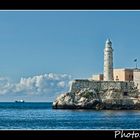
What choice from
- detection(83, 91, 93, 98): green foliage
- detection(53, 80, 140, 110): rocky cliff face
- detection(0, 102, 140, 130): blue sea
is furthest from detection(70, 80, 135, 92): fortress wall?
detection(0, 102, 140, 130): blue sea

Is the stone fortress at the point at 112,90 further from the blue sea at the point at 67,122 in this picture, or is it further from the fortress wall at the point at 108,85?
the blue sea at the point at 67,122

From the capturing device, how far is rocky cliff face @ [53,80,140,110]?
1870 centimetres

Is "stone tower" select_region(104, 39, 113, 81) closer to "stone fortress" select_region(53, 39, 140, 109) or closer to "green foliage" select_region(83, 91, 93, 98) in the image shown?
"stone fortress" select_region(53, 39, 140, 109)

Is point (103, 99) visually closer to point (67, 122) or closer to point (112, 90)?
point (112, 90)

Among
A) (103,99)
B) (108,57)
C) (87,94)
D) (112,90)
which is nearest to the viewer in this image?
(108,57)

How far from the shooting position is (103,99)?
70.5 ft

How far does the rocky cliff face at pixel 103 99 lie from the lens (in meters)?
18.7

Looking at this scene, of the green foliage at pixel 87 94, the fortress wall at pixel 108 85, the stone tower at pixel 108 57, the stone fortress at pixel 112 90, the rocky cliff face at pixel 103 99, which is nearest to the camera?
the stone tower at pixel 108 57

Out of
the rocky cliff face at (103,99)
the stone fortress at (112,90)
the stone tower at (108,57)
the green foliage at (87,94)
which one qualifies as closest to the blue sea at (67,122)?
the stone tower at (108,57)

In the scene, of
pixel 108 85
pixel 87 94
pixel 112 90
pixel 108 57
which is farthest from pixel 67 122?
pixel 87 94

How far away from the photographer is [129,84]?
59.6 ft
